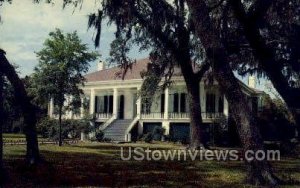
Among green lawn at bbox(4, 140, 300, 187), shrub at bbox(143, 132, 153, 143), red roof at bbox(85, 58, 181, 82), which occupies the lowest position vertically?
green lawn at bbox(4, 140, 300, 187)

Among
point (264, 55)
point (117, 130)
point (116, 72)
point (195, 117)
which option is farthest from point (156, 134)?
point (264, 55)

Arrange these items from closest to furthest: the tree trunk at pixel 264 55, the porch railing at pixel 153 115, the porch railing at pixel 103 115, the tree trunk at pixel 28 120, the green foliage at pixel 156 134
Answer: the tree trunk at pixel 28 120 < the tree trunk at pixel 264 55 < the green foliage at pixel 156 134 < the porch railing at pixel 153 115 < the porch railing at pixel 103 115

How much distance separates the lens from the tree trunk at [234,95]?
43.5ft

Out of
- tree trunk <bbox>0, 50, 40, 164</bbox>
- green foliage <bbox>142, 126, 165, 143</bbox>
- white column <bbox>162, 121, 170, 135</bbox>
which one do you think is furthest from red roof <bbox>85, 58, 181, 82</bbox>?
tree trunk <bbox>0, 50, 40, 164</bbox>

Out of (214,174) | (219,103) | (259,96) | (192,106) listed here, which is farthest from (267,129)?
(214,174)

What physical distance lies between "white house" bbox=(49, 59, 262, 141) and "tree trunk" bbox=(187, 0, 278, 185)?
76.6 feet

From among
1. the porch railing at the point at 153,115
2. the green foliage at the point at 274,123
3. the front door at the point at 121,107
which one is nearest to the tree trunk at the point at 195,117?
the green foliage at the point at 274,123

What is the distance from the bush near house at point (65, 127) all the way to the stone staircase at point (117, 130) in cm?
220

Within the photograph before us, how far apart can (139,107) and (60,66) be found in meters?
15.2

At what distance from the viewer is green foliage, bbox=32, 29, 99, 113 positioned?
29.1 metres

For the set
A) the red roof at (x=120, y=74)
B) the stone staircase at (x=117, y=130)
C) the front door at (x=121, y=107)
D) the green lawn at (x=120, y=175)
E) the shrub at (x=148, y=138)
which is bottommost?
the green lawn at (x=120, y=175)

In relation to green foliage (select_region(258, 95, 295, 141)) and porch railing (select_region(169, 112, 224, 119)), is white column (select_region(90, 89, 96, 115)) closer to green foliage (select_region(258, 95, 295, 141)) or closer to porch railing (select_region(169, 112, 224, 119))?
porch railing (select_region(169, 112, 224, 119))

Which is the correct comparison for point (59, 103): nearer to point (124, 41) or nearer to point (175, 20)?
point (124, 41)

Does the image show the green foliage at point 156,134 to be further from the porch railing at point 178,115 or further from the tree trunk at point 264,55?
the tree trunk at point 264,55
